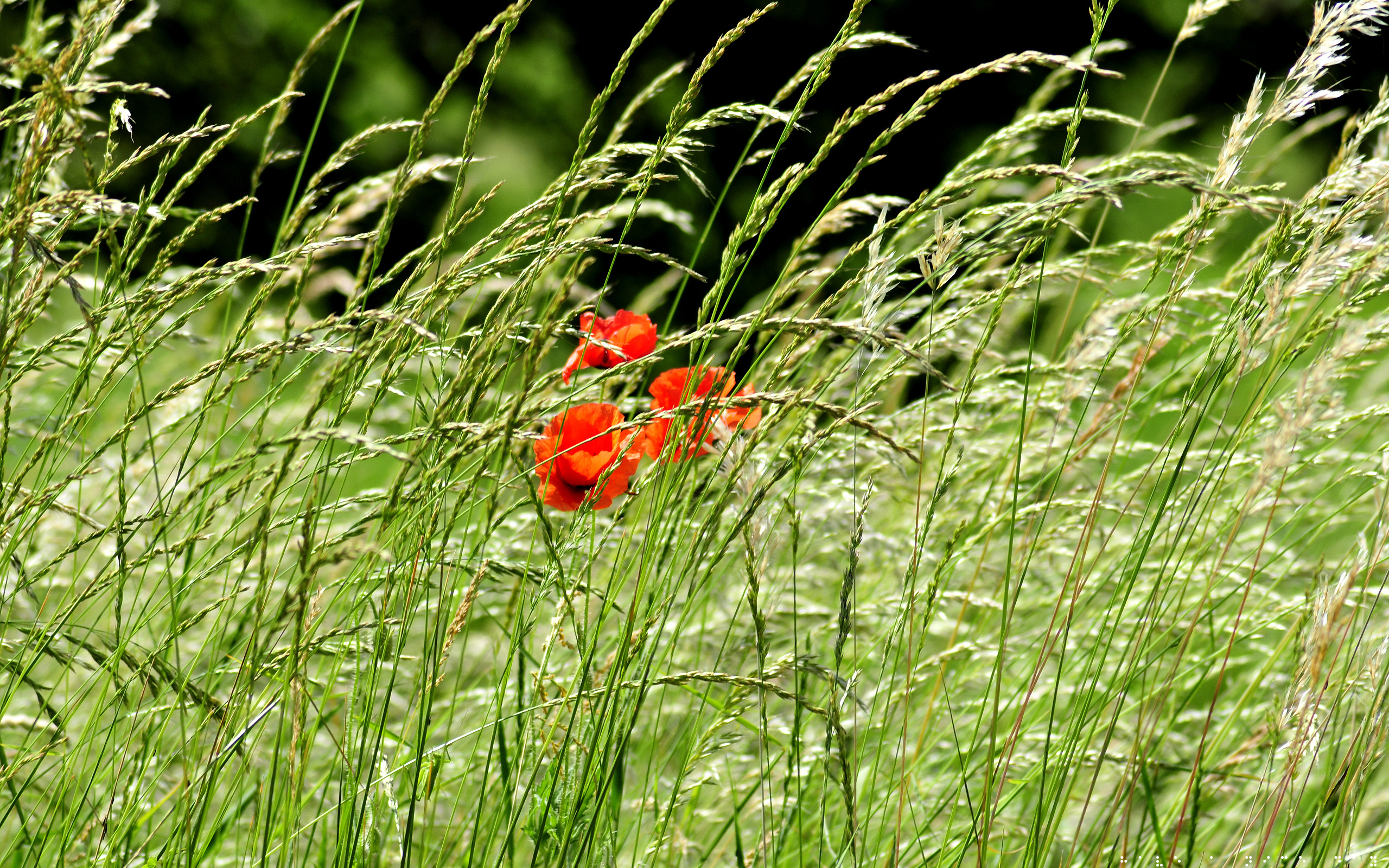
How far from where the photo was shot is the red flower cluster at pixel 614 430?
3.35 ft

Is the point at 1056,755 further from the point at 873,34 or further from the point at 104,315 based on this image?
the point at 104,315

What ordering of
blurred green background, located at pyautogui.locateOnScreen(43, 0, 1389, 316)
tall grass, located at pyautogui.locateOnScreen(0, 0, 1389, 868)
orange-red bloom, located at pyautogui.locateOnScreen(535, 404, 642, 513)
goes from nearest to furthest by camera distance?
tall grass, located at pyautogui.locateOnScreen(0, 0, 1389, 868), orange-red bloom, located at pyautogui.locateOnScreen(535, 404, 642, 513), blurred green background, located at pyautogui.locateOnScreen(43, 0, 1389, 316)

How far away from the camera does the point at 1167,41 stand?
21.7 ft

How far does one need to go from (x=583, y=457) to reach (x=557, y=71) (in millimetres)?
5011

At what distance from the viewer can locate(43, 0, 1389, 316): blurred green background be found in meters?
5.60

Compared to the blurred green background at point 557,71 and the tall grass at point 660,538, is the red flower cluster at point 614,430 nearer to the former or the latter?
the tall grass at point 660,538

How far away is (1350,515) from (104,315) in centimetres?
171

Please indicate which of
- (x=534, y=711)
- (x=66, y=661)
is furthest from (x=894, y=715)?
(x=66, y=661)

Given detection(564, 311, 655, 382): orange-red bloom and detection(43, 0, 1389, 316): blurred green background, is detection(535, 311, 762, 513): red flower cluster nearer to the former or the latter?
detection(564, 311, 655, 382): orange-red bloom

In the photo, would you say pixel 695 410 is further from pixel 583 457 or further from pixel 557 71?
pixel 557 71

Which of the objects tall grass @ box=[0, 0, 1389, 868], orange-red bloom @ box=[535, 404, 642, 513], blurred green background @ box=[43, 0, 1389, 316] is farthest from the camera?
blurred green background @ box=[43, 0, 1389, 316]

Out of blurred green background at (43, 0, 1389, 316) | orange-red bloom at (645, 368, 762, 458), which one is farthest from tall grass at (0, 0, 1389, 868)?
blurred green background at (43, 0, 1389, 316)

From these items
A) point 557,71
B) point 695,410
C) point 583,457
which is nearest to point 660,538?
point 583,457

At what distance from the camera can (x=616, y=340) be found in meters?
1.17
